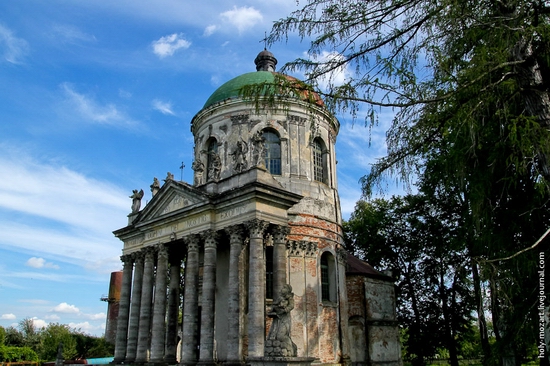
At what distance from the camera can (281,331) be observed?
1648 cm

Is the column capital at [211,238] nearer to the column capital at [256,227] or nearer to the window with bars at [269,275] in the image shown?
the column capital at [256,227]

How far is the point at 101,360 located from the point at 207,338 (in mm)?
24301

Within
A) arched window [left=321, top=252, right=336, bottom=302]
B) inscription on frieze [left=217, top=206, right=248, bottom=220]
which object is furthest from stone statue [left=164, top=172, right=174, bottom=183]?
arched window [left=321, top=252, right=336, bottom=302]

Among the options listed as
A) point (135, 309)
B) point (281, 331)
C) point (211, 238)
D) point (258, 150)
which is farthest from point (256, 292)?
point (135, 309)

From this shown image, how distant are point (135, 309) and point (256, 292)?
9.28m

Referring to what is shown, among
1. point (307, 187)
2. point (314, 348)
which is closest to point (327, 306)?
point (314, 348)

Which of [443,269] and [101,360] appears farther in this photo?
[101,360]

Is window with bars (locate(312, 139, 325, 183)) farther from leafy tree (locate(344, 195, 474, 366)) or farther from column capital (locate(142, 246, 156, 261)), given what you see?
column capital (locate(142, 246, 156, 261))

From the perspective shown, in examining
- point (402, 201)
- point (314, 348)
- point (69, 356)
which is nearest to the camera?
point (314, 348)

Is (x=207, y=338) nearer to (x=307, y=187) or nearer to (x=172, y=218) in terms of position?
(x=172, y=218)

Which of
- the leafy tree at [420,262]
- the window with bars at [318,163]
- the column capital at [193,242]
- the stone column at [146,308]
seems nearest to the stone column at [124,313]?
the stone column at [146,308]

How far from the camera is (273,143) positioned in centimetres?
2477

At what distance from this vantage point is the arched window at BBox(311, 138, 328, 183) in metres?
25.3

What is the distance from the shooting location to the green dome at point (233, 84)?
2566cm
